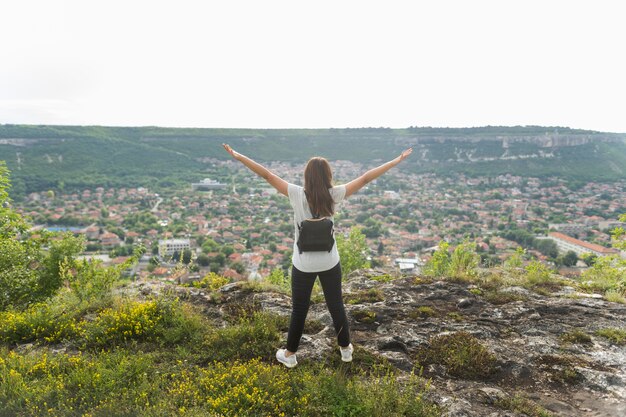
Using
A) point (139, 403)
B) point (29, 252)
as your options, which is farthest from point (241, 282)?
point (29, 252)

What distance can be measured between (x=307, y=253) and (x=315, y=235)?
195 mm

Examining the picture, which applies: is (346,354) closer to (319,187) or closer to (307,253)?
(307,253)

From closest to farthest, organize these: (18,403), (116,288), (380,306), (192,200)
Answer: (18,403)
(380,306)
(116,288)
(192,200)

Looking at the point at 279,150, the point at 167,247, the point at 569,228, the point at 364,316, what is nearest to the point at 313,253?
the point at 364,316

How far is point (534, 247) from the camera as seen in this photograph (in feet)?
109

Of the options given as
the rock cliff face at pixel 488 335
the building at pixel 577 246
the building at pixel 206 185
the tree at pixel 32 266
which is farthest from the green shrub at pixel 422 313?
the building at pixel 206 185

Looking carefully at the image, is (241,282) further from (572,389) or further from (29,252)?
(572,389)

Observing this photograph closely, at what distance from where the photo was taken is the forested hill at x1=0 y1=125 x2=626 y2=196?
6600 cm

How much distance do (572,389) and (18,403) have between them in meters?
4.69

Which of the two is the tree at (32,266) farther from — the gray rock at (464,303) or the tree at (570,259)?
the tree at (570,259)

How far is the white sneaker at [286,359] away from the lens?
3244 millimetres

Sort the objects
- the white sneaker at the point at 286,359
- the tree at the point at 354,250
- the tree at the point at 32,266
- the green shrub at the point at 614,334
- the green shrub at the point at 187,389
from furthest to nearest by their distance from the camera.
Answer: the tree at the point at 354,250, the tree at the point at 32,266, the green shrub at the point at 614,334, the white sneaker at the point at 286,359, the green shrub at the point at 187,389

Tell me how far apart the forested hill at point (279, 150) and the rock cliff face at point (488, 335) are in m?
66.2

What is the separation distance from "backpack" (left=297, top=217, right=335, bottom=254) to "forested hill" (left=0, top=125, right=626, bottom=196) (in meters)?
67.1
